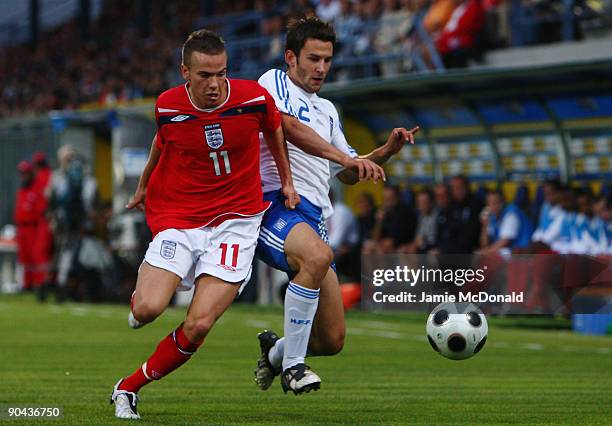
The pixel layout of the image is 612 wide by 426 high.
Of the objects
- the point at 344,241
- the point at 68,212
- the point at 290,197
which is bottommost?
the point at 344,241

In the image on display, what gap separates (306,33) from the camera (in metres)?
8.62

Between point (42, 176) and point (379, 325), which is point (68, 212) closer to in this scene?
point (42, 176)

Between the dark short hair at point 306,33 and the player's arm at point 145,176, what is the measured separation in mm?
1026

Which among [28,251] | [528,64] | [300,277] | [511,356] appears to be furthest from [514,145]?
[300,277]

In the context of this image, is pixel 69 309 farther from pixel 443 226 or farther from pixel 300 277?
pixel 300 277

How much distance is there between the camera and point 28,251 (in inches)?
1049

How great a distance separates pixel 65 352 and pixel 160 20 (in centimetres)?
2527

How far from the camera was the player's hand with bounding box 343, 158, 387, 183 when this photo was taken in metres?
8.02

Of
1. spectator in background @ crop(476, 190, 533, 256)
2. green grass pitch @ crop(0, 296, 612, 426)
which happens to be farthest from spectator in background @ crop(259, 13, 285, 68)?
green grass pitch @ crop(0, 296, 612, 426)

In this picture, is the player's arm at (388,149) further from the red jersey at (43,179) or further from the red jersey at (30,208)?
the red jersey at (30,208)

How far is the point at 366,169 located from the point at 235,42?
17.9 meters

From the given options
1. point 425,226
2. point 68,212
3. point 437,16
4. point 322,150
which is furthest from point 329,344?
point 68,212

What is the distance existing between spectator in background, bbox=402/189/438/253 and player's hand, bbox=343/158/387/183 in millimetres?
11069

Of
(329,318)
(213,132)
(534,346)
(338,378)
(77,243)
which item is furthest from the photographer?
(77,243)
